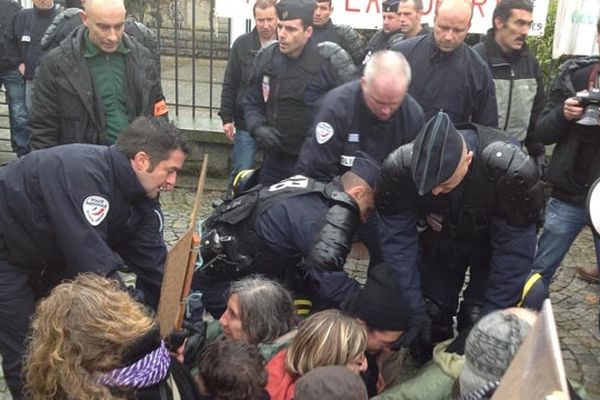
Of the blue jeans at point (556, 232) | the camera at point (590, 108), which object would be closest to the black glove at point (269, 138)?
the blue jeans at point (556, 232)

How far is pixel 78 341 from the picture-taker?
203 centimetres

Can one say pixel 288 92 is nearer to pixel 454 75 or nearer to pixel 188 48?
pixel 454 75

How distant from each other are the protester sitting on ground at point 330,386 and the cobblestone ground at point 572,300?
164cm

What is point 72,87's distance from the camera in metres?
4.24

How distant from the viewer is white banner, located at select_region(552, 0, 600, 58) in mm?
5973

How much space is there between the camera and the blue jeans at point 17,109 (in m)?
6.57

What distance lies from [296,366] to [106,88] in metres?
2.51

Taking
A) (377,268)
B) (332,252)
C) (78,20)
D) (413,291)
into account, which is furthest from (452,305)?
(78,20)

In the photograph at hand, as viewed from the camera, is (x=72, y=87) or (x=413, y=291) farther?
(x=72, y=87)

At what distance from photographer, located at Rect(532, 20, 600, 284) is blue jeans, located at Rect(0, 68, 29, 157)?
14.9ft

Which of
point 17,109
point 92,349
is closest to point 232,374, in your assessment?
point 92,349

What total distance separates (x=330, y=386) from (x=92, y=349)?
679 mm

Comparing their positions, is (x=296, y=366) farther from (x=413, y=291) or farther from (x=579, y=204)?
(x=579, y=204)

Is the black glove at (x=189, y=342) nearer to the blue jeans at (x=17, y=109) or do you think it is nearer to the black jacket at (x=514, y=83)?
the black jacket at (x=514, y=83)
